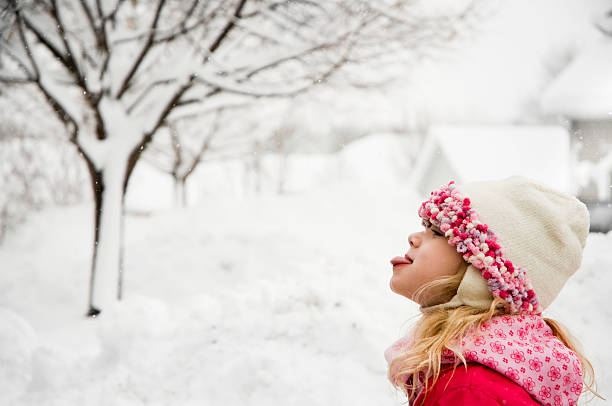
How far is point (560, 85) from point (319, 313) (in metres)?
8.11

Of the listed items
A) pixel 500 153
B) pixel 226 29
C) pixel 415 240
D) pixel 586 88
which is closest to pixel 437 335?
pixel 415 240

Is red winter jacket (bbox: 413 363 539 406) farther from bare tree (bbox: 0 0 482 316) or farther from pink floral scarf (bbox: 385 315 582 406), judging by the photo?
bare tree (bbox: 0 0 482 316)

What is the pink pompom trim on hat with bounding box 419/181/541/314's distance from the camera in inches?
57.3

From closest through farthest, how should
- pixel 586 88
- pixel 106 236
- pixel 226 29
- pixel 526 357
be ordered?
pixel 526 357, pixel 106 236, pixel 226 29, pixel 586 88

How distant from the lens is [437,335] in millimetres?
1504

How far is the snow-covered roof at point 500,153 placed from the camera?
518 inches

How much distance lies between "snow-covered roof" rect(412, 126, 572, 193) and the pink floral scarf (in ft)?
39.4

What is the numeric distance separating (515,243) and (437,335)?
1.38 ft

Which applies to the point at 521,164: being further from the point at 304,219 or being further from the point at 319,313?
the point at 319,313

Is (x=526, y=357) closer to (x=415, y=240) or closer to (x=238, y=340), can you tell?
(x=415, y=240)

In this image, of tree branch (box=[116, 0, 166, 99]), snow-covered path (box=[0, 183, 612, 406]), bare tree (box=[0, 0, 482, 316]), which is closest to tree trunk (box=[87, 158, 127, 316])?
bare tree (box=[0, 0, 482, 316])

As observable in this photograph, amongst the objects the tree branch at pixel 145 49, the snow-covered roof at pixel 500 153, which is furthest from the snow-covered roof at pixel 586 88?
the tree branch at pixel 145 49

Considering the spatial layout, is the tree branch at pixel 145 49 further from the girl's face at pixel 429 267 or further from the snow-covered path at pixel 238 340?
the girl's face at pixel 429 267

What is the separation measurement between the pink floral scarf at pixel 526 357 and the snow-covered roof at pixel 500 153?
39.4ft
